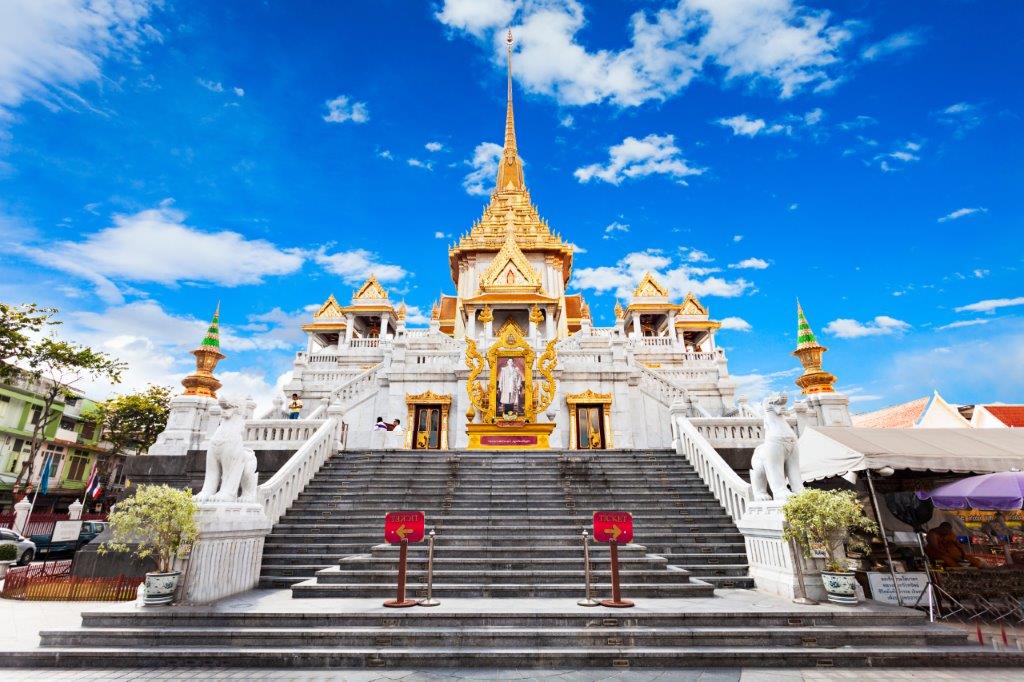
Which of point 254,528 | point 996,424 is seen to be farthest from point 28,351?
point 996,424

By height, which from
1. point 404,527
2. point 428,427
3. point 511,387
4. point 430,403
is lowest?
point 404,527

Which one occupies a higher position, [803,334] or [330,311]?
[330,311]

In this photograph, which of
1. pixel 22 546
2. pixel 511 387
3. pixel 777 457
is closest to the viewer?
pixel 777 457

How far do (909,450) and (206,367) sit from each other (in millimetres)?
21300

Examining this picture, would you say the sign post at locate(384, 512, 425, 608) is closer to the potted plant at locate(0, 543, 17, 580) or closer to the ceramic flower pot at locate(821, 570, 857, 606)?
the ceramic flower pot at locate(821, 570, 857, 606)

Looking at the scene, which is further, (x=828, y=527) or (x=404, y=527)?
(x=404, y=527)

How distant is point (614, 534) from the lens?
712cm

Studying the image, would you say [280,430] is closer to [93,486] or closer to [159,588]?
[159,588]

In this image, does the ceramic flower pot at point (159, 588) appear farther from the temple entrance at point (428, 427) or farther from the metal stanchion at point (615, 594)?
the temple entrance at point (428, 427)

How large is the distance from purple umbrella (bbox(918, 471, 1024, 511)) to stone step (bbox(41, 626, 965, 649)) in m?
2.95

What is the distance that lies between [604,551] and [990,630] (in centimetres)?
562

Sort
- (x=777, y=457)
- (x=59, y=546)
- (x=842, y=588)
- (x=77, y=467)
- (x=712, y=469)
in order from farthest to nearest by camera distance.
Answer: (x=77, y=467)
(x=59, y=546)
(x=712, y=469)
(x=777, y=457)
(x=842, y=588)

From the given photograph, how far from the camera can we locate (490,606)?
6.94m

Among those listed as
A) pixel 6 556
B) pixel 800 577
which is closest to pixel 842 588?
pixel 800 577
